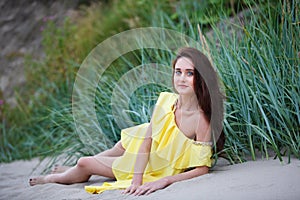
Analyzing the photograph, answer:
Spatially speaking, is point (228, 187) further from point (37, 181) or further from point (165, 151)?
point (37, 181)

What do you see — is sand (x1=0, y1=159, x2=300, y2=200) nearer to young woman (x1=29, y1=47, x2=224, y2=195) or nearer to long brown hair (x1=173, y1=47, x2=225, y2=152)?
young woman (x1=29, y1=47, x2=224, y2=195)

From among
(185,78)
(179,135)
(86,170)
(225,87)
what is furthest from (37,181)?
(225,87)

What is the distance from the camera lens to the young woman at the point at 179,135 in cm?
305

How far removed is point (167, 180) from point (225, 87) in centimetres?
91

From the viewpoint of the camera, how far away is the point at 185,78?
3104mm

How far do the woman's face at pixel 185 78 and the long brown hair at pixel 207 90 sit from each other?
0.08 feet

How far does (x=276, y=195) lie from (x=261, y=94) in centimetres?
99

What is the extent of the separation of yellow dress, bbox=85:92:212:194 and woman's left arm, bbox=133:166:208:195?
0.04m

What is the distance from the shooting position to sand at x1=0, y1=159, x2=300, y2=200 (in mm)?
2537

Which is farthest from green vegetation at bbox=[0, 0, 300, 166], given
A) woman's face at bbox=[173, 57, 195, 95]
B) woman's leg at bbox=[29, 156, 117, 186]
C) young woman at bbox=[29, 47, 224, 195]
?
woman's leg at bbox=[29, 156, 117, 186]

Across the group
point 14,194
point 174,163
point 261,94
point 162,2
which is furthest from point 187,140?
point 162,2

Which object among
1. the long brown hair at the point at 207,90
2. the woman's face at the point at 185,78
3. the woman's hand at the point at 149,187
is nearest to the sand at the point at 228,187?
the woman's hand at the point at 149,187

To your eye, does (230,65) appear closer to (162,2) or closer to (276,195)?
(276,195)

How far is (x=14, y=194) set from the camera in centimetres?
360
